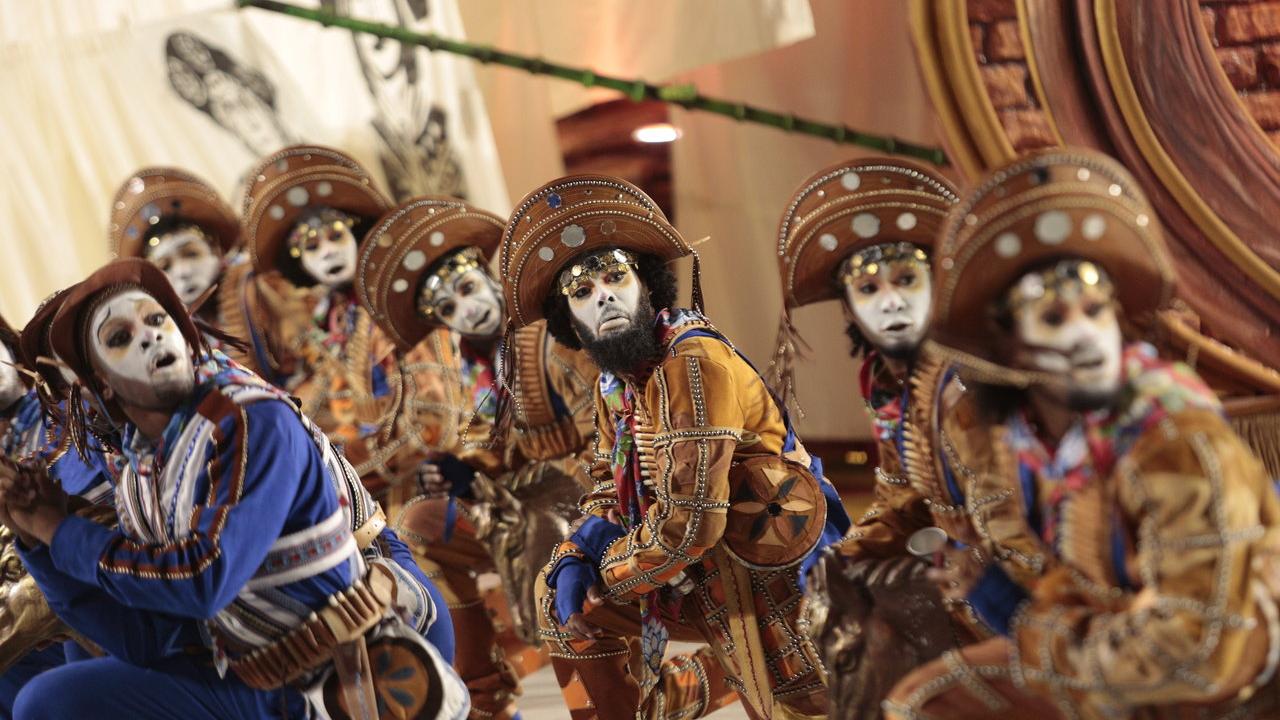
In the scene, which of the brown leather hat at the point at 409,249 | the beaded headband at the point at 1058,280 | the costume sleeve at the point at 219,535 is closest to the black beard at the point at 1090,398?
the beaded headband at the point at 1058,280

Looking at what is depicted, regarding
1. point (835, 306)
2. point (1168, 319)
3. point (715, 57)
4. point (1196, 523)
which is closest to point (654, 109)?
point (715, 57)

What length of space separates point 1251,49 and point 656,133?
11.0 feet

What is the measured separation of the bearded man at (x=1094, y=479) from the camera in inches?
83.9

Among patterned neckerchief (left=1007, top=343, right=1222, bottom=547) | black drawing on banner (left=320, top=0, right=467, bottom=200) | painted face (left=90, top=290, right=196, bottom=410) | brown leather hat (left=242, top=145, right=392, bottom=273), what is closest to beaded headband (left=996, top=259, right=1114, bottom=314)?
patterned neckerchief (left=1007, top=343, right=1222, bottom=547)

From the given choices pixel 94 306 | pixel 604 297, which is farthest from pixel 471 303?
pixel 94 306

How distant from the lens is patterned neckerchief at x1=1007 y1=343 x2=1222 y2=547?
2.20m

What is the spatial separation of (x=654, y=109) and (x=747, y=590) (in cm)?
387

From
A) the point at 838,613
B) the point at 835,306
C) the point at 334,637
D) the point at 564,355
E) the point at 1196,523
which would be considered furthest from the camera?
the point at 835,306

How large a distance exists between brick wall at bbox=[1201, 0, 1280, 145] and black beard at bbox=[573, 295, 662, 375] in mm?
1831

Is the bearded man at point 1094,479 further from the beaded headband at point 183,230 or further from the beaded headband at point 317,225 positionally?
the beaded headband at point 183,230

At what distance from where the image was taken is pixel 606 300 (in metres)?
3.57

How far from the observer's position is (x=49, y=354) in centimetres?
338

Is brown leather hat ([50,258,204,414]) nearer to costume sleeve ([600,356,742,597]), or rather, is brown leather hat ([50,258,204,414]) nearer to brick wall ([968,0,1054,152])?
costume sleeve ([600,356,742,597])

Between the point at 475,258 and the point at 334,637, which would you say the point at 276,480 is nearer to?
the point at 334,637
